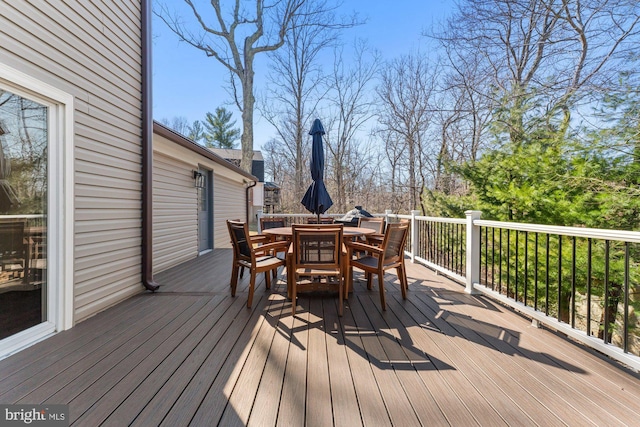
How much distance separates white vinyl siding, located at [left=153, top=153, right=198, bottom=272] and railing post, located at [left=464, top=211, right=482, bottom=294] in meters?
4.69

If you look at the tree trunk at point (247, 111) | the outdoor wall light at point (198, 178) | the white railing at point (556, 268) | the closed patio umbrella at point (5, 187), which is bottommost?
the white railing at point (556, 268)

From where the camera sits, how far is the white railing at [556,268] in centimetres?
200

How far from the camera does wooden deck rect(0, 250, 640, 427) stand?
1.39 m

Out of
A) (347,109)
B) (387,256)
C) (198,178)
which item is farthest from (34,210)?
(347,109)

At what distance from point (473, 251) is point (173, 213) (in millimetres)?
5032

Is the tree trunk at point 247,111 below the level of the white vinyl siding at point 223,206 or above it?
above

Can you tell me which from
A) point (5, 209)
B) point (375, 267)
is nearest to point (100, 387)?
point (5, 209)

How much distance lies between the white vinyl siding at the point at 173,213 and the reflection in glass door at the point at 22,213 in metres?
2.23

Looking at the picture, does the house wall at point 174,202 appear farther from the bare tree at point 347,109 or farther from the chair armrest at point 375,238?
the bare tree at point 347,109

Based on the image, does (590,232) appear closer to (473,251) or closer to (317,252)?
(473,251)

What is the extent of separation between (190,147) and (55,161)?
9.30 ft

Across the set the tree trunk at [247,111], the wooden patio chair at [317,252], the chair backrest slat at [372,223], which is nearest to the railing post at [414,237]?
the chair backrest slat at [372,223]

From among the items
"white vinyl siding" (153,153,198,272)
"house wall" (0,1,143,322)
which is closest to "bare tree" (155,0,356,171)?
"white vinyl siding" (153,153,198,272)

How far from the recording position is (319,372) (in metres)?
1.73
